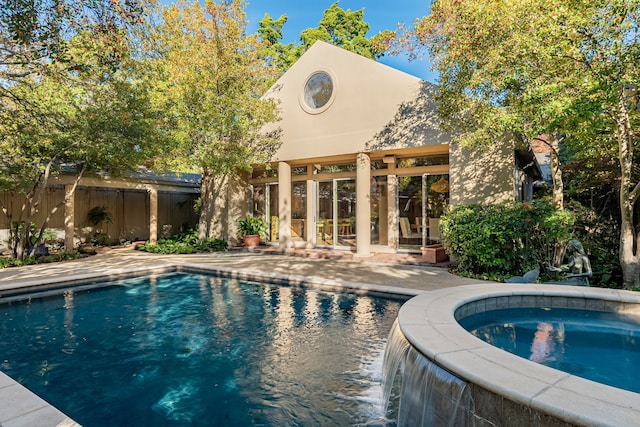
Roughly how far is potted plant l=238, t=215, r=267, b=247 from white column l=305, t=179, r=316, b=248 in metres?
2.07

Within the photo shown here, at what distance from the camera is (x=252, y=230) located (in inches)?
571

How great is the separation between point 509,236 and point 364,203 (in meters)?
4.40

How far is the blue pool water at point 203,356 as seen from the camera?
11.6 feet

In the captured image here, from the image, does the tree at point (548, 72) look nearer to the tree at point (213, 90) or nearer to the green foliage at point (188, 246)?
the tree at point (213, 90)

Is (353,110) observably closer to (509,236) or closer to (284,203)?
(284,203)

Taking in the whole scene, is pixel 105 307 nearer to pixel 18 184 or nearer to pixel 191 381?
pixel 191 381

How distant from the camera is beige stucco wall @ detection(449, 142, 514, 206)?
30.4ft

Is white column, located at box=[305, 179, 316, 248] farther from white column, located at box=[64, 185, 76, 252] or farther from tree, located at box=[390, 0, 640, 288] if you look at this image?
white column, located at box=[64, 185, 76, 252]

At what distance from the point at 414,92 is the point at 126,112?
322 inches

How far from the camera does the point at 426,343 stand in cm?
311

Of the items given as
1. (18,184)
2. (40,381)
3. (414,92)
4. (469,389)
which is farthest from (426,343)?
(18,184)

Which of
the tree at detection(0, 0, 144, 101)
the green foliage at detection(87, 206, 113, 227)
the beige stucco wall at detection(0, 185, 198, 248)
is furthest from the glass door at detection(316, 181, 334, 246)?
the green foliage at detection(87, 206, 113, 227)

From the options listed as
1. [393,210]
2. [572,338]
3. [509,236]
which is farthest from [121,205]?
[572,338]

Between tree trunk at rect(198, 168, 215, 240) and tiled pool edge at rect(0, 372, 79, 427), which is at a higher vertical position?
tree trunk at rect(198, 168, 215, 240)
